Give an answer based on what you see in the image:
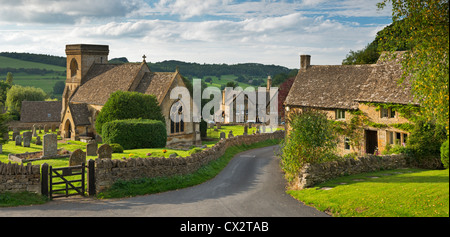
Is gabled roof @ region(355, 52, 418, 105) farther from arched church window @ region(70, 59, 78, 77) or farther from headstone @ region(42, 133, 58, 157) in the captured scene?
arched church window @ region(70, 59, 78, 77)

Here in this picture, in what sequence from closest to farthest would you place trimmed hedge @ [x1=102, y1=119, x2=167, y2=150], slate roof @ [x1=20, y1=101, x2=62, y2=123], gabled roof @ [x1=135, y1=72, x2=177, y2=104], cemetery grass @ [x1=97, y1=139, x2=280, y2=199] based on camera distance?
cemetery grass @ [x1=97, y1=139, x2=280, y2=199] → trimmed hedge @ [x1=102, y1=119, x2=167, y2=150] → gabled roof @ [x1=135, y1=72, x2=177, y2=104] → slate roof @ [x1=20, y1=101, x2=62, y2=123]

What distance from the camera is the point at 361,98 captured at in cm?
3372

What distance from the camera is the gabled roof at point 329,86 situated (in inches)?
1451

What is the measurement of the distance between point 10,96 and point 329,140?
87293 millimetres

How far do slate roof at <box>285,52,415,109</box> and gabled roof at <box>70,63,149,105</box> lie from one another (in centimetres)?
2333

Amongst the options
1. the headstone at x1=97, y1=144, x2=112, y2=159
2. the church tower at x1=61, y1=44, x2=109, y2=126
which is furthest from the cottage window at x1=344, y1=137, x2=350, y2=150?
the church tower at x1=61, y1=44, x2=109, y2=126

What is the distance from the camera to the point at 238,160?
36031 millimetres

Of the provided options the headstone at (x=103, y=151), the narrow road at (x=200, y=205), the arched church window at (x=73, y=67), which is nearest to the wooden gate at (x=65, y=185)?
the narrow road at (x=200, y=205)

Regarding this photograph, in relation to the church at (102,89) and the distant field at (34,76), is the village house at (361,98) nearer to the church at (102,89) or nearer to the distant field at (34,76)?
the church at (102,89)

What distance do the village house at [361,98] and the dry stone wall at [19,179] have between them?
17.5 m

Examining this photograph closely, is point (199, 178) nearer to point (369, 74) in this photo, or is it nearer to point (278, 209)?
point (278, 209)

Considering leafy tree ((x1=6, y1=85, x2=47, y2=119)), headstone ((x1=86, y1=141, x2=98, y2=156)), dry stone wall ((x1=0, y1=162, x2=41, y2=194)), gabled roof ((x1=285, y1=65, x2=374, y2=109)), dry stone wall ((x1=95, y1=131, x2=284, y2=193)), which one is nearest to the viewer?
dry stone wall ((x1=0, y1=162, x2=41, y2=194))

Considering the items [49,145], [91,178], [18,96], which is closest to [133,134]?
[49,145]

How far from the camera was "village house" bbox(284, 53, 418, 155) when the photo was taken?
31391 millimetres
